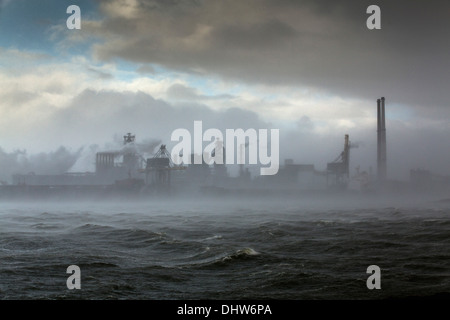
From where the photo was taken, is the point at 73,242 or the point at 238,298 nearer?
the point at 238,298

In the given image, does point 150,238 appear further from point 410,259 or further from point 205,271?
point 410,259

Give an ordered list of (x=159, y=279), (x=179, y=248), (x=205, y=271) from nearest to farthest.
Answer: (x=159, y=279) → (x=205, y=271) → (x=179, y=248)

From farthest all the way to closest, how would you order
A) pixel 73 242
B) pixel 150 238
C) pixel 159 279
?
pixel 150 238, pixel 73 242, pixel 159 279

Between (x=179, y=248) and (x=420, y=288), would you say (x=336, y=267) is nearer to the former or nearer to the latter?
(x=420, y=288)

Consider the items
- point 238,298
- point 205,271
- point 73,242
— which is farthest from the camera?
point 73,242

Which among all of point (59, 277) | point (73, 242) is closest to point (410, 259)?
point (59, 277)

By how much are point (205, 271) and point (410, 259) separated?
51.6ft

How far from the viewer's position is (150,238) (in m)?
53.6
